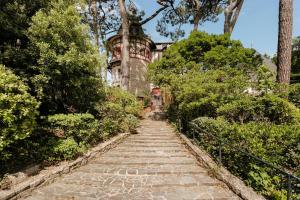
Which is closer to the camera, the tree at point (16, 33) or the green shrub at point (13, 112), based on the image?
the green shrub at point (13, 112)

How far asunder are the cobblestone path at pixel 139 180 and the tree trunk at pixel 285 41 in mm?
6592

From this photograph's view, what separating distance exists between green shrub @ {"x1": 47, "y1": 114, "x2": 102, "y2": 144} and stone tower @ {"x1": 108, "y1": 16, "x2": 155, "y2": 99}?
2053 cm

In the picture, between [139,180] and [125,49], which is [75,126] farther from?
[125,49]

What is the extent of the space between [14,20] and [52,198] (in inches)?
248

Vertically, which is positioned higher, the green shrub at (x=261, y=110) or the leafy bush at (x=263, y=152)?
the green shrub at (x=261, y=110)

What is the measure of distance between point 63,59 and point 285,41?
1039cm

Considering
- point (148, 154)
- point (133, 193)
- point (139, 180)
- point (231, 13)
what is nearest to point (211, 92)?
point (148, 154)

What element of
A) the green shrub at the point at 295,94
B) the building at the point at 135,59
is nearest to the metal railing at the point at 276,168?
the green shrub at the point at 295,94

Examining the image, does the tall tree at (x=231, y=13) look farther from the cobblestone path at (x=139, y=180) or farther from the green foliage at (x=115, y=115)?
the cobblestone path at (x=139, y=180)

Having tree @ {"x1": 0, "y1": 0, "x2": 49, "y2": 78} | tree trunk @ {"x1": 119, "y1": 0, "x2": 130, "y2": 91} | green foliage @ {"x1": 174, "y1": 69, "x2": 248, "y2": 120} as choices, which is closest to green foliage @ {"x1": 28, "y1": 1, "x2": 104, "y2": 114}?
tree @ {"x1": 0, "y1": 0, "x2": 49, "y2": 78}

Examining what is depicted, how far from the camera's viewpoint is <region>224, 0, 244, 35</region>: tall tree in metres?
18.0

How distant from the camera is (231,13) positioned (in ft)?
59.1

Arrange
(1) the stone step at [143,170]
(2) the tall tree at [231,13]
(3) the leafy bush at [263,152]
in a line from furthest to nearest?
(2) the tall tree at [231,13]
(1) the stone step at [143,170]
(3) the leafy bush at [263,152]

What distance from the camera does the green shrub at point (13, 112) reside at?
4.92 m
